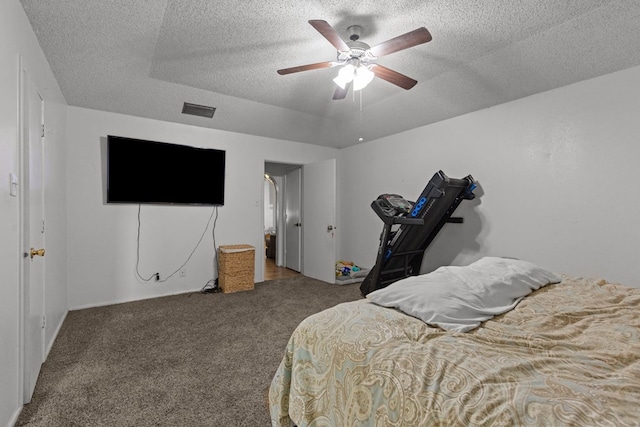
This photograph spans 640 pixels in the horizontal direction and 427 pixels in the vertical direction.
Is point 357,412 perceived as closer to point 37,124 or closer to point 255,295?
point 37,124

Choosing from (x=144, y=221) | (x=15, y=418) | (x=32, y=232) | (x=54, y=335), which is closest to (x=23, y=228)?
(x=32, y=232)

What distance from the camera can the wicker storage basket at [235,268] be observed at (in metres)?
3.94

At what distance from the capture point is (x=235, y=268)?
3.98m

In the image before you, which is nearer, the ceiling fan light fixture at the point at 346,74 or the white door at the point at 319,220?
the ceiling fan light fixture at the point at 346,74

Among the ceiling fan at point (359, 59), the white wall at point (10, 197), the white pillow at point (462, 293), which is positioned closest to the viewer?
the white pillow at point (462, 293)

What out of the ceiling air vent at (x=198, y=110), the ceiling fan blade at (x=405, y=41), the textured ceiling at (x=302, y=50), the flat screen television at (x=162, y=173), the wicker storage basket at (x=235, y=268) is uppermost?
the textured ceiling at (x=302, y=50)

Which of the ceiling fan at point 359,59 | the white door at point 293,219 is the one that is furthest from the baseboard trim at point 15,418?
the white door at point 293,219

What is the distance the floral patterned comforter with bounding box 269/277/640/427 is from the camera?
71cm

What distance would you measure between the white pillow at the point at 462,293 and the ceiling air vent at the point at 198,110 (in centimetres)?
328

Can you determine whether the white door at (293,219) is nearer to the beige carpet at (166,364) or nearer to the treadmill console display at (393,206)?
the beige carpet at (166,364)

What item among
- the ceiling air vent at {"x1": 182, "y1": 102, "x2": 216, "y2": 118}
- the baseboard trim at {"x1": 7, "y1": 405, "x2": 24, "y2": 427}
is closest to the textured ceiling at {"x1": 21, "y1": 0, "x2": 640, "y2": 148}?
the ceiling air vent at {"x1": 182, "y1": 102, "x2": 216, "y2": 118}

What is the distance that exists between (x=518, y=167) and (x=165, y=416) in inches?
147

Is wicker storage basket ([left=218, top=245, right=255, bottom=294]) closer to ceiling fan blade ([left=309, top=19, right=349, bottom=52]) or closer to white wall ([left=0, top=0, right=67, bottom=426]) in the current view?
white wall ([left=0, top=0, right=67, bottom=426])

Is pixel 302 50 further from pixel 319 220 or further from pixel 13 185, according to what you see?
pixel 319 220
